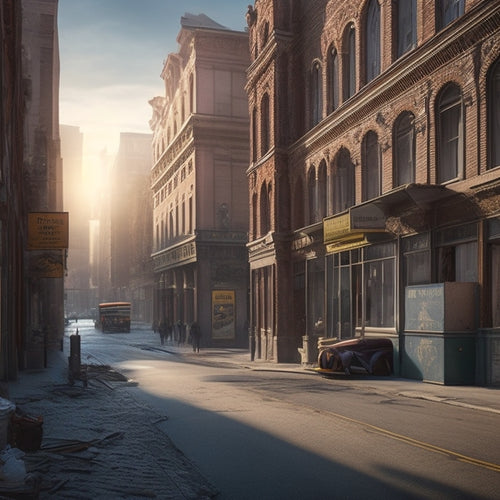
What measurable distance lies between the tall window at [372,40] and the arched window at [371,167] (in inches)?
86.6

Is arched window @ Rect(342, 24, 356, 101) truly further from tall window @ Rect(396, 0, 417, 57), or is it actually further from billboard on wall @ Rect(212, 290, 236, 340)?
billboard on wall @ Rect(212, 290, 236, 340)

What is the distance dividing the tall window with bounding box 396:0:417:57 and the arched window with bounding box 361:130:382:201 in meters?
3.18

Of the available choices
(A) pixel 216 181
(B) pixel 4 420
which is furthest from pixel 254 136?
(B) pixel 4 420

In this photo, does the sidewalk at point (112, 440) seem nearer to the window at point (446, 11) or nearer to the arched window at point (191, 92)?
the window at point (446, 11)

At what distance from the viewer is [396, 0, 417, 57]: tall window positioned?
22531 mm

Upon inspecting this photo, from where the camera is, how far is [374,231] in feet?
76.0

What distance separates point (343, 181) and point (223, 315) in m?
24.1

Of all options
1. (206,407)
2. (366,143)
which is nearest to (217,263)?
(366,143)

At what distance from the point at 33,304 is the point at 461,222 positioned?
2155 cm

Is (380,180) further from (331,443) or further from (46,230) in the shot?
(331,443)

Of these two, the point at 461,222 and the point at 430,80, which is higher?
the point at 430,80

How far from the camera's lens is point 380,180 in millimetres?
24547

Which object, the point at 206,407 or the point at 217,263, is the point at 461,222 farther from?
the point at 217,263

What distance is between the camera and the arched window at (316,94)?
31016 millimetres
